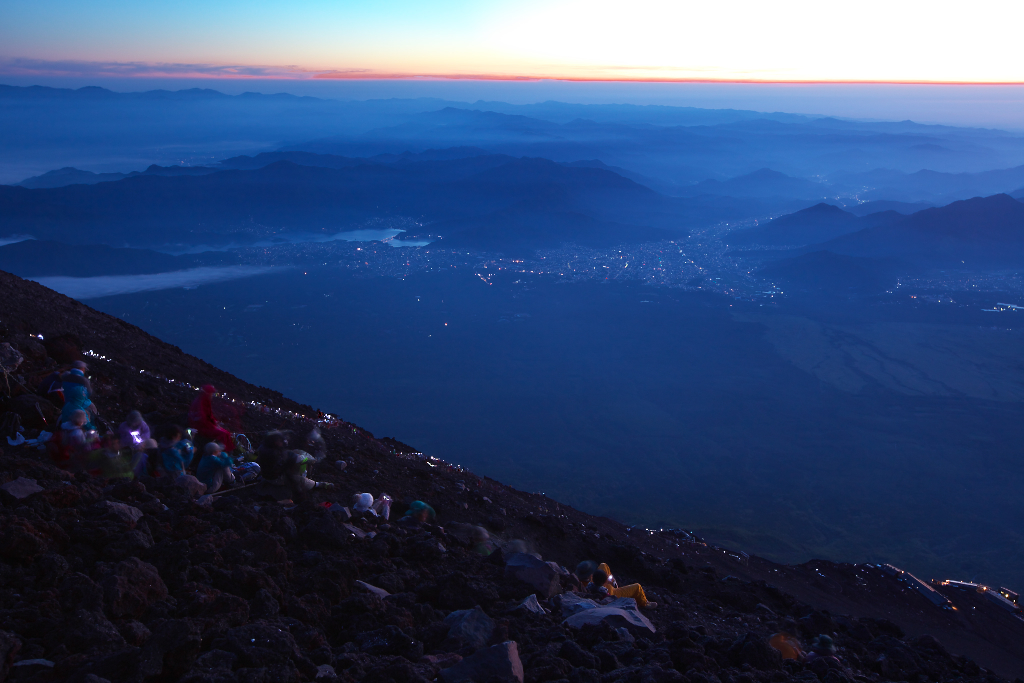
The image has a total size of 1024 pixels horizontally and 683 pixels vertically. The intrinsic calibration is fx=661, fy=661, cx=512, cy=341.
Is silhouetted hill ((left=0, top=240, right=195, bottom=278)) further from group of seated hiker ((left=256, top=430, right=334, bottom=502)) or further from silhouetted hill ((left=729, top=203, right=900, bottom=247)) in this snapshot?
group of seated hiker ((left=256, top=430, right=334, bottom=502))

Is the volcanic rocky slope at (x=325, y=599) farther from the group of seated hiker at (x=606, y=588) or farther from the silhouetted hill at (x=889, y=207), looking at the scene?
the silhouetted hill at (x=889, y=207)

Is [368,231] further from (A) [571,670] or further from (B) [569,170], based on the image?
(A) [571,670]

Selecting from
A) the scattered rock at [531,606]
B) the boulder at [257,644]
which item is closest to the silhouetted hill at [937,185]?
the scattered rock at [531,606]

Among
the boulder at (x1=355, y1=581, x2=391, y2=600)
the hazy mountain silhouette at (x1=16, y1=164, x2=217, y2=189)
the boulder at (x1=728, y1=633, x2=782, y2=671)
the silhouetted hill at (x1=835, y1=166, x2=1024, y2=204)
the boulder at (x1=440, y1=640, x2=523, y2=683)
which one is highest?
the silhouetted hill at (x1=835, y1=166, x2=1024, y2=204)

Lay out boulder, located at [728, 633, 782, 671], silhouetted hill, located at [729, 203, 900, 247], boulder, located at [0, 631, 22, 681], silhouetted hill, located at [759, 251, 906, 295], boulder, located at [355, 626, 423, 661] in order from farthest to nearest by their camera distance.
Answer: silhouetted hill, located at [729, 203, 900, 247]
silhouetted hill, located at [759, 251, 906, 295]
boulder, located at [728, 633, 782, 671]
boulder, located at [355, 626, 423, 661]
boulder, located at [0, 631, 22, 681]

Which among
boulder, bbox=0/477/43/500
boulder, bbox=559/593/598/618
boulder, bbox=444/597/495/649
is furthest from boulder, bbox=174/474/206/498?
boulder, bbox=559/593/598/618

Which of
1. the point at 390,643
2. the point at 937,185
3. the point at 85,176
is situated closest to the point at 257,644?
the point at 390,643

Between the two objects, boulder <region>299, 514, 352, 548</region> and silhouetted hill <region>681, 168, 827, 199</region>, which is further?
silhouetted hill <region>681, 168, 827, 199</region>

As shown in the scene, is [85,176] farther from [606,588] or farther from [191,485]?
[606,588]
